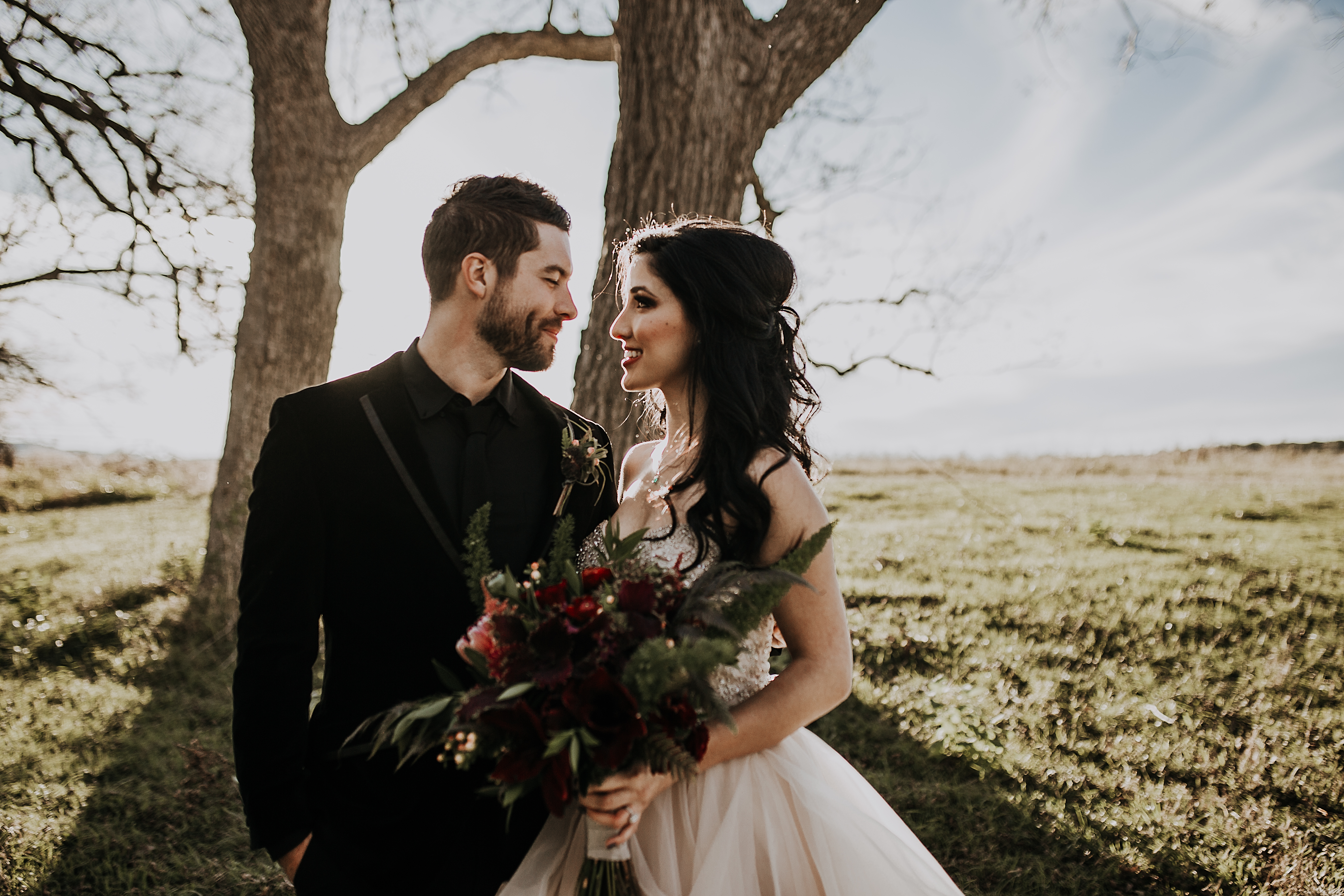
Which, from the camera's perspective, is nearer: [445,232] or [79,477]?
[445,232]

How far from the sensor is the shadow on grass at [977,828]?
139 inches

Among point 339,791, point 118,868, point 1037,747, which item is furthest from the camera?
point 1037,747

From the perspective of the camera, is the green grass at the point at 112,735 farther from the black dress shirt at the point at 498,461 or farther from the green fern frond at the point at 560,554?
the green fern frond at the point at 560,554

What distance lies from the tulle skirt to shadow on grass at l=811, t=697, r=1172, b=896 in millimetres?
1973

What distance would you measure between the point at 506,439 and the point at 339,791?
1125mm

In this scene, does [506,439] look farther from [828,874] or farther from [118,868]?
[118,868]

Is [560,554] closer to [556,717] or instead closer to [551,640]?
[551,640]

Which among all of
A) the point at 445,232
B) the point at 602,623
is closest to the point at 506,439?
the point at 445,232

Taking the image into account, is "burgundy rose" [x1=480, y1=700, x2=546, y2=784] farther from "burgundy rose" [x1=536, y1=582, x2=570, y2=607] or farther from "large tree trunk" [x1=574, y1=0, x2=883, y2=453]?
"large tree trunk" [x1=574, y1=0, x2=883, y2=453]

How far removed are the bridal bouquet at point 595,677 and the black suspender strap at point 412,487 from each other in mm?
424

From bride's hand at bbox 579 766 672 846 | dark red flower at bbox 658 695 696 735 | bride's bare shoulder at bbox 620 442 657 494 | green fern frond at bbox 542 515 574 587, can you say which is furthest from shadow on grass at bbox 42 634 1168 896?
green fern frond at bbox 542 515 574 587

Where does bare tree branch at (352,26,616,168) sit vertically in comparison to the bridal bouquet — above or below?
above

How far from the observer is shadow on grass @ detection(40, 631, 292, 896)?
378cm

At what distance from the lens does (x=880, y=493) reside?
10828 millimetres
